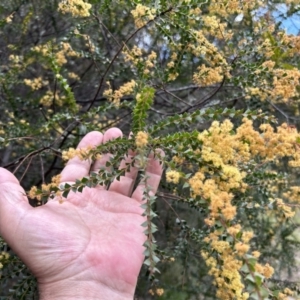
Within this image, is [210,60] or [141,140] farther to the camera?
[210,60]

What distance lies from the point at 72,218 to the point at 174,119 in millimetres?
561

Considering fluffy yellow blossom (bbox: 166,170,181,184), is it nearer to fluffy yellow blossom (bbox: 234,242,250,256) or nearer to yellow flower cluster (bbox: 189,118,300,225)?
yellow flower cluster (bbox: 189,118,300,225)

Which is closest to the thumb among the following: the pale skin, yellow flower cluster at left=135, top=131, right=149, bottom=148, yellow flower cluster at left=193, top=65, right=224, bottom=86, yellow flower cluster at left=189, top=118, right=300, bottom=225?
the pale skin

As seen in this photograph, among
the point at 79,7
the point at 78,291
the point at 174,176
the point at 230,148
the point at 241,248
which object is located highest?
the point at 79,7

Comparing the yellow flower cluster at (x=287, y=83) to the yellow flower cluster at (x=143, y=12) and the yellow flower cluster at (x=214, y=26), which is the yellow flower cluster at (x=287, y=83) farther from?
the yellow flower cluster at (x=143, y=12)

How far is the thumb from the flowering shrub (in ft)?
0.59

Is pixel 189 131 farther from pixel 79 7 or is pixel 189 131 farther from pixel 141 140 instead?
pixel 141 140

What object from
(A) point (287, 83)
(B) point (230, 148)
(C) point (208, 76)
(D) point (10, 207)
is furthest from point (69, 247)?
(A) point (287, 83)

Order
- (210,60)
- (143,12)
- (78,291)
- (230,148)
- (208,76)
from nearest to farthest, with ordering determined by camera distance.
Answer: (230,148) < (78,291) < (143,12) < (208,76) < (210,60)

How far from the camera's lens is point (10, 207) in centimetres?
157

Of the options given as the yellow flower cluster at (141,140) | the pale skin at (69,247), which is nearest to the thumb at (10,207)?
the pale skin at (69,247)

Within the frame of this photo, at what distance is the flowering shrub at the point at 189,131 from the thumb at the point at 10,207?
0.59 feet

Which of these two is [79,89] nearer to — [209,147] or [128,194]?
[128,194]

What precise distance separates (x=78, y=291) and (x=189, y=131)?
1.36 meters
